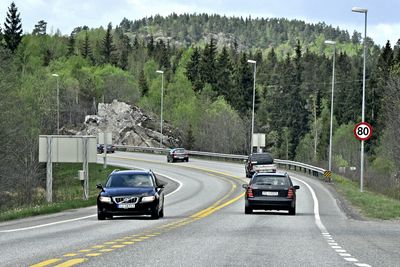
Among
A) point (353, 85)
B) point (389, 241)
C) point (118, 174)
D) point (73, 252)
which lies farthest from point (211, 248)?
point (353, 85)

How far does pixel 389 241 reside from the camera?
56.2ft

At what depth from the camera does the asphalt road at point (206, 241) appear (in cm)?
1226

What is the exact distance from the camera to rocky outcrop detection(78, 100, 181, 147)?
106m

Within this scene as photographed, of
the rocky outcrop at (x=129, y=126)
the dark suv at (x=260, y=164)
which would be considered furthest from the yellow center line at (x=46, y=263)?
the rocky outcrop at (x=129, y=126)

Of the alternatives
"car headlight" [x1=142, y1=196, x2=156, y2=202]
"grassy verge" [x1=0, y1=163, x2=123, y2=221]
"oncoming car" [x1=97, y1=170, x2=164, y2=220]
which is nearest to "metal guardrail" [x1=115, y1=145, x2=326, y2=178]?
"grassy verge" [x1=0, y1=163, x2=123, y2=221]

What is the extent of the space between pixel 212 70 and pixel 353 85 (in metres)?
29.7

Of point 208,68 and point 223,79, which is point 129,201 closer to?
point 223,79

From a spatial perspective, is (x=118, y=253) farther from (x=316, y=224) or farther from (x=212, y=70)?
(x=212, y=70)

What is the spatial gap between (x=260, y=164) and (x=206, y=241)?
44.1m

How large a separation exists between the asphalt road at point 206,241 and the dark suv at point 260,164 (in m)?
26.5

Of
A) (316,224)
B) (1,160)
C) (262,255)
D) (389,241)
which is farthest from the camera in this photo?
(1,160)

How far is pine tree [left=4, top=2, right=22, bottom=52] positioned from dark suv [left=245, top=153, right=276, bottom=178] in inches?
3802

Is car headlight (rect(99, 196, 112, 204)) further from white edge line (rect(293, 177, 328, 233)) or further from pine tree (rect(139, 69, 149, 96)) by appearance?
pine tree (rect(139, 69, 149, 96))

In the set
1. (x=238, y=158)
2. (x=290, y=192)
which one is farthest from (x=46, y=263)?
(x=238, y=158)
